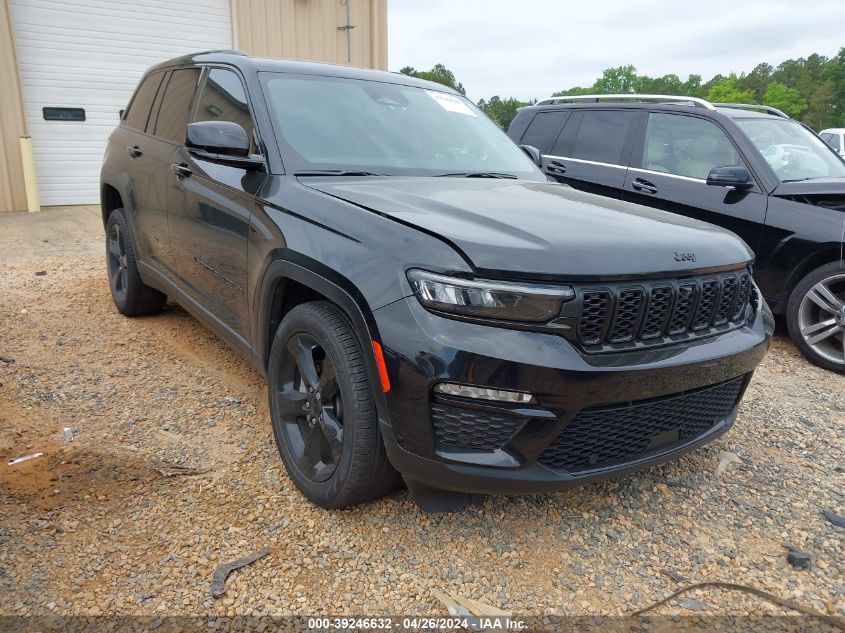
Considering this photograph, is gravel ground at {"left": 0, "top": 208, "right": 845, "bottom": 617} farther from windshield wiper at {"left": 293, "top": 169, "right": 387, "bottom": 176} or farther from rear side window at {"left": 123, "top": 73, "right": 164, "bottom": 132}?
rear side window at {"left": 123, "top": 73, "right": 164, "bottom": 132}

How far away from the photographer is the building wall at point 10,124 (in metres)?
9.87

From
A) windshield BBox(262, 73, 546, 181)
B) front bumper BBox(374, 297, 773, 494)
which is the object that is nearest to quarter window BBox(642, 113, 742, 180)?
windshield BBox(262, 73, 546, 181)

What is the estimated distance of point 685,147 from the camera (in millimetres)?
5555

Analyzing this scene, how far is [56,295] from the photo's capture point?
18.7ft

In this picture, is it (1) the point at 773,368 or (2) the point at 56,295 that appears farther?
(2) the point at 56,295

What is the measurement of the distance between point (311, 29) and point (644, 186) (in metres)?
8.87

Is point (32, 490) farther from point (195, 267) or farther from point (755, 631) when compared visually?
point (755, 631)

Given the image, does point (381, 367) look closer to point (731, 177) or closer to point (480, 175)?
point (480, 175)

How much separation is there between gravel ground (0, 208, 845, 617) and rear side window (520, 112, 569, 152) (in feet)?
12.4

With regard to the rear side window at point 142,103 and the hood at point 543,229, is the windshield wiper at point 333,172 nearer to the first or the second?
the hood at point 543,229

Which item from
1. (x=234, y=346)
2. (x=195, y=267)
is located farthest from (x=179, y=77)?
(x=234, y=346)

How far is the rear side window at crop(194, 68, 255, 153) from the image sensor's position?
124 inches

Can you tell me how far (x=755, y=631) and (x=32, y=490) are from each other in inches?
110

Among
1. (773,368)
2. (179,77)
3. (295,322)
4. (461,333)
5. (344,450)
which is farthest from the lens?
(773,368)
